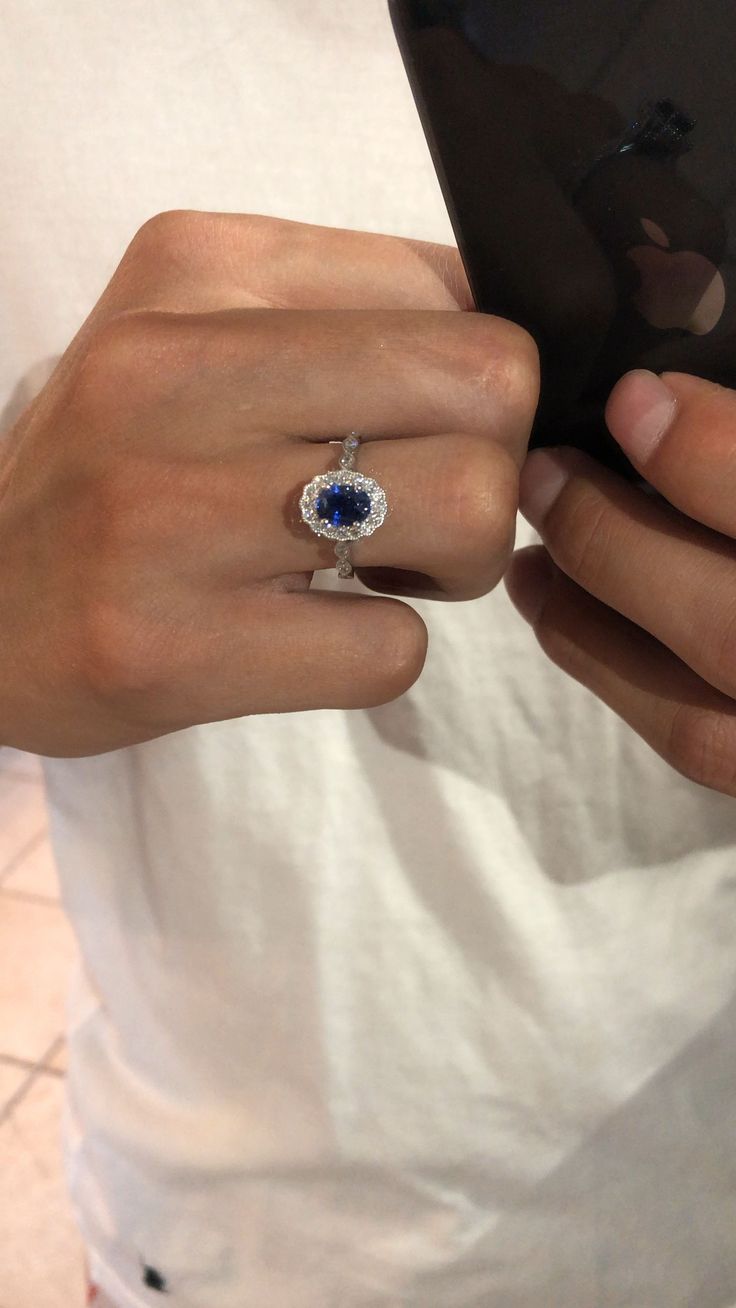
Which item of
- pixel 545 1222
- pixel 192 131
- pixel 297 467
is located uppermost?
pixel 192 131

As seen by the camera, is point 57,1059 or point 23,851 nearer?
point 57,1059

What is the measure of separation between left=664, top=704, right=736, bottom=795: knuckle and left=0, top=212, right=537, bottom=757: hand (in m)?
0.12

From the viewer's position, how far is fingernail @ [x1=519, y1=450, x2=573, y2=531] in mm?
388

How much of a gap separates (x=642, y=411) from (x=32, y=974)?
6.55 ft

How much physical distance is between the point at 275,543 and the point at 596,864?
14.4 inches

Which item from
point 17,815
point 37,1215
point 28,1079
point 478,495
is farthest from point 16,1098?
point 478,495

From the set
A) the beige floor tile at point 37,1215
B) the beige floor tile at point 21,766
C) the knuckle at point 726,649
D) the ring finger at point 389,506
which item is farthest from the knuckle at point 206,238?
the beige floor tile at point 21,766

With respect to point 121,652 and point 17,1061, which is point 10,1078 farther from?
point 121,652

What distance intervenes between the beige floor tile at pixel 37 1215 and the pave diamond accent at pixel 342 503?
1661mm

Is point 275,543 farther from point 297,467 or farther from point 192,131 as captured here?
point 192,131

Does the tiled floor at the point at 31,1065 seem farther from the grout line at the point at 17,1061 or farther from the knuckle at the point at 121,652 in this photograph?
the knuckle at the point at 121,652

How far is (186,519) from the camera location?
31 centimetres

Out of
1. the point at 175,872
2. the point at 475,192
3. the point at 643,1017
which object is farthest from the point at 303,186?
the point at 643,1017

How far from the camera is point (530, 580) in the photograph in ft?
Result: 1.51
